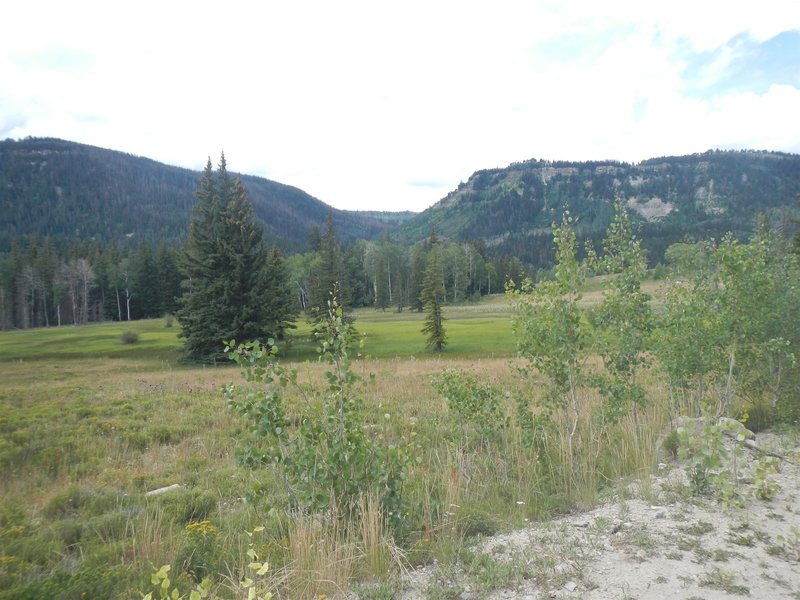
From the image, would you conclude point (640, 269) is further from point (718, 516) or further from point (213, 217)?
point (213, 217)

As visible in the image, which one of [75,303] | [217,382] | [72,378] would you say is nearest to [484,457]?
[217,382]

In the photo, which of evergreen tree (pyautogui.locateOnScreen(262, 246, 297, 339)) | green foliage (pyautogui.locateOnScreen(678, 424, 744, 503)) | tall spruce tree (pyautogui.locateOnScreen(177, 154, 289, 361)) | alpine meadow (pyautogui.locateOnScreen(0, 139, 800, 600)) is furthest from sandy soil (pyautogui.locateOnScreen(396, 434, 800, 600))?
evergreen tree (pyautogui.locateOnScreen(262, 246, 297, 339))

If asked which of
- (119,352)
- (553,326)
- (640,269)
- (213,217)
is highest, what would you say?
(213,217)

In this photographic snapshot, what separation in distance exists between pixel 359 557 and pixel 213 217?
31.9m

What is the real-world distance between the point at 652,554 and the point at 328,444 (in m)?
3.28

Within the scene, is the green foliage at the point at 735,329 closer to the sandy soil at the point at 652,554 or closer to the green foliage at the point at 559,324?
the green foliage at the point at 559,324

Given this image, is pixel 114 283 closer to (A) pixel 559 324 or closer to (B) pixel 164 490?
(B) pixel 164 490

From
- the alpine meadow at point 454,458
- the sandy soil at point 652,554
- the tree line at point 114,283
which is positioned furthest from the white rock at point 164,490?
the tree line at point 114,283

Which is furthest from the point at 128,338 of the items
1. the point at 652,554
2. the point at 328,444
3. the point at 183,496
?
the point at 652,554

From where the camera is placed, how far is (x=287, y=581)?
3.90m

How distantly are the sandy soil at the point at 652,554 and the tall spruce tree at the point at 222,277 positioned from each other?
28044mm

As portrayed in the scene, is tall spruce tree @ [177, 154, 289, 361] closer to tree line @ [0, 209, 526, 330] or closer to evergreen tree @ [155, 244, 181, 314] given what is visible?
tree line @ [0, 209, 526, 330]

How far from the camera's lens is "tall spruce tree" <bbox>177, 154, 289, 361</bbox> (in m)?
30.9

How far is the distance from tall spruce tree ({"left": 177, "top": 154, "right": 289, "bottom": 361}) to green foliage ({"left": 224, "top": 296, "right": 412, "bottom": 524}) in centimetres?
2689
